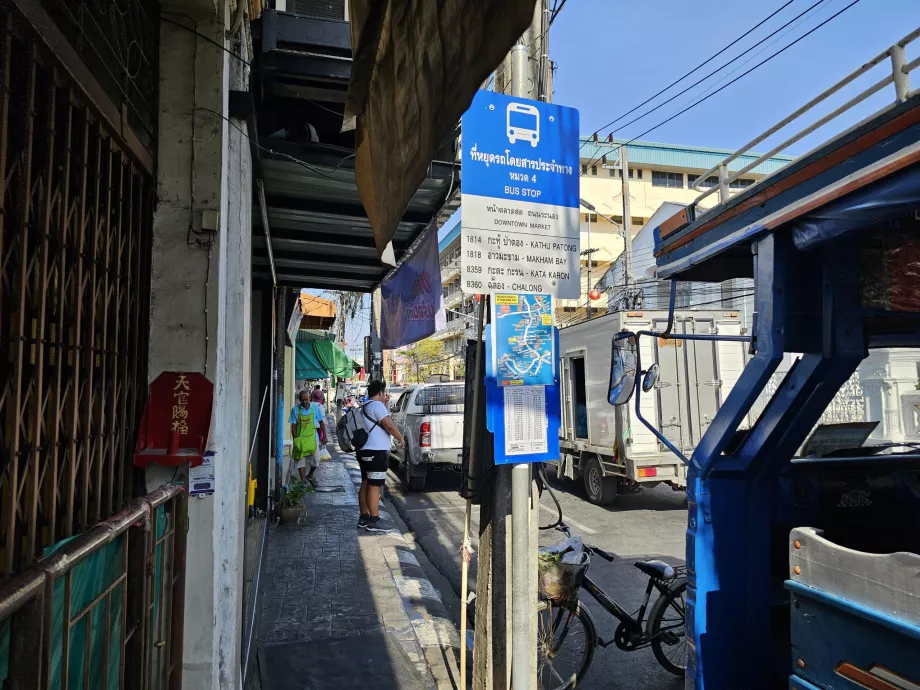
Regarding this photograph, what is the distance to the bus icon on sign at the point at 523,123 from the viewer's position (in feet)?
9.99

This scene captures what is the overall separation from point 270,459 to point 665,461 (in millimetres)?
5885

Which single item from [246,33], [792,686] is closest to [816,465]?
[792,686]

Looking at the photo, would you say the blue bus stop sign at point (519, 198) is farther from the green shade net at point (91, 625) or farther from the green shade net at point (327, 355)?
the green shade net at point (327, 355)

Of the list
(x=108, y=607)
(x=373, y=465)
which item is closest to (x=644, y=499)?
(x=373, y=465)

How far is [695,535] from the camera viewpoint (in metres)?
2.97

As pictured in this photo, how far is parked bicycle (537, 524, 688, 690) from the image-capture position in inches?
149

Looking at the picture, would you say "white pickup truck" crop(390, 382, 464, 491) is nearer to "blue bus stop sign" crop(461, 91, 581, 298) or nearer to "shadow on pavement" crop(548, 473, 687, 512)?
"shadow on pavement" crop(548, 473, 687, 512)

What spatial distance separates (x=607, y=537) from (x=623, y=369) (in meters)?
4.99

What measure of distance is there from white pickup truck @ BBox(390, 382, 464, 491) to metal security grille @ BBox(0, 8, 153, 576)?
7.76 metres

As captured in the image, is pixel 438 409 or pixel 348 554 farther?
pixel 438 409

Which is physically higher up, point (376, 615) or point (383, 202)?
point (383, 202)

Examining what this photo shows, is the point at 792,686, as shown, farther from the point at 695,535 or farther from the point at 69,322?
the point at 69,322

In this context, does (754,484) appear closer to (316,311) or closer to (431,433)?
(431,433)

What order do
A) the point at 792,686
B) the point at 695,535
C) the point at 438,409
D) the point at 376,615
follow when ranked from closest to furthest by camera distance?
the point at 792,686
the point at 695,535
the point at 376,615
the point at 438,409
